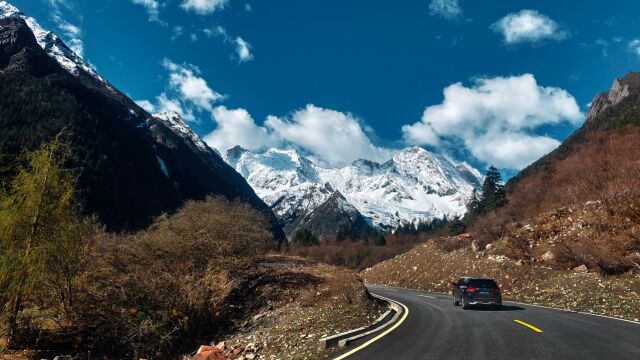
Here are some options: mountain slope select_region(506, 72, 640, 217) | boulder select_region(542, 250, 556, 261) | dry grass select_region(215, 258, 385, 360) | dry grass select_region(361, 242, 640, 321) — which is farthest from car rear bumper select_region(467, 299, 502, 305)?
mountain slope select_region(506, 72, 640, 217)

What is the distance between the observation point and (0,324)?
1570 centimetres

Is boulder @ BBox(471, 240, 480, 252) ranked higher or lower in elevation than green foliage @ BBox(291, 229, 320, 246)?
lower

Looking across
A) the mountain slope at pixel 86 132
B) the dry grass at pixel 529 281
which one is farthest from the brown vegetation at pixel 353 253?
the dry grass at pixel 529 281

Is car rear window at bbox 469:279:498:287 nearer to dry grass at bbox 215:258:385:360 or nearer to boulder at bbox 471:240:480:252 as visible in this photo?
dry grass at bbox 215:258:385:360

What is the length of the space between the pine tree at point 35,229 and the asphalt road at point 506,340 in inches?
456

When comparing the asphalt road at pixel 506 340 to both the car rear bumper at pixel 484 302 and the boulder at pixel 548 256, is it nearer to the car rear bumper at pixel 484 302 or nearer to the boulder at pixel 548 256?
the car rear bumper at pixel 484 302

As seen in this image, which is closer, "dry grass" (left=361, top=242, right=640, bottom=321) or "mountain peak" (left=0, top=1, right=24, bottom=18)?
"dry grass" (left=361, top=242, right=640, bottom=321)

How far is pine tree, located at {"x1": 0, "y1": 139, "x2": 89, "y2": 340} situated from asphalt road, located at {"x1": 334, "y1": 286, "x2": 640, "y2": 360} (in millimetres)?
11570

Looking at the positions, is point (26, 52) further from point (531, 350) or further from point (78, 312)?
point (531, 350)

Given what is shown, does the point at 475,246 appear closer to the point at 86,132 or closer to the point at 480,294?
the point at 480,294

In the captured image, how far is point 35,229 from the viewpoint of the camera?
52.2 ft

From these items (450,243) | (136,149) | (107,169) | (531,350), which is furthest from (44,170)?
(136,149)

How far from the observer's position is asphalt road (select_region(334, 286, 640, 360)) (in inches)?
412

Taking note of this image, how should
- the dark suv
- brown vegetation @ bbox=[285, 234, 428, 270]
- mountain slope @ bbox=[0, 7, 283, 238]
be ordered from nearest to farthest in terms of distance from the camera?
1. the dark suv
2. mountain slope @ bbox=[0, 7, 283, 238]
3. brown vegetation @ bbox=[285, 234, 428, 270]
